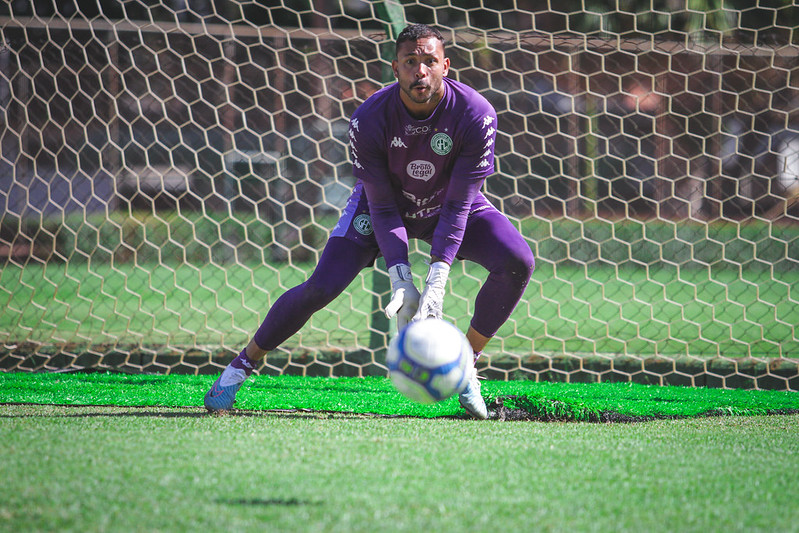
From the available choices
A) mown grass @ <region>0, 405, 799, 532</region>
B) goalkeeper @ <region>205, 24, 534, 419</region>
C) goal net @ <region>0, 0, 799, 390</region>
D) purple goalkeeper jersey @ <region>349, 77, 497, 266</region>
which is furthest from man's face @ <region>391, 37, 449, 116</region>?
goal net @ <region>0, 0, 799, 390</region>

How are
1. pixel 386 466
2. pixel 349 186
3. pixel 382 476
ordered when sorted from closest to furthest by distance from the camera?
1. pixel 382 476
2. pixel 386 466
3. pixel 349 186

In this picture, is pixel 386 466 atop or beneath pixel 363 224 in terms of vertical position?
beneath

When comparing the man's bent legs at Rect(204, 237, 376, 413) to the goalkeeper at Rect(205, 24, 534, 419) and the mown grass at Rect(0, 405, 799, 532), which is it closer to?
the goalkeeper at Rect(205, 24, 534, 419)

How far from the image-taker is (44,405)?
373cm

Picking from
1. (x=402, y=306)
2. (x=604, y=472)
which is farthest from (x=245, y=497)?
(x=402, y=306)

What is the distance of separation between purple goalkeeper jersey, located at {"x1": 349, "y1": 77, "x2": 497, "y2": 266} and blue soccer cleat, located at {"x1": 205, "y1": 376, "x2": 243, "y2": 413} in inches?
36.6

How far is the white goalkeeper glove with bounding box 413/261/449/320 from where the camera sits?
3.06 m

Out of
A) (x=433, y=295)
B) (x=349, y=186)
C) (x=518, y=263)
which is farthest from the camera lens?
(x=349, y=186)

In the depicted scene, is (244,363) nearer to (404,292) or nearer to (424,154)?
(404,292)

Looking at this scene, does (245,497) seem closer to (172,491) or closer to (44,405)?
(172,491)

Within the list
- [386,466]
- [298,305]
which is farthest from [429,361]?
[298,305]

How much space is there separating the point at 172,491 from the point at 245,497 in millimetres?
202

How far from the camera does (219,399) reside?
138 inches

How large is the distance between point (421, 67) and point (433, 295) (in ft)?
2.98
